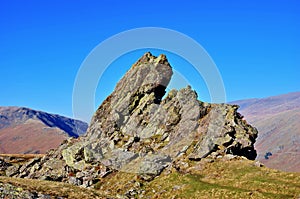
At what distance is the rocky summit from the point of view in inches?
2537

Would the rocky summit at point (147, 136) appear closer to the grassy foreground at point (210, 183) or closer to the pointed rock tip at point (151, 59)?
the pointed rock tip at point (151, 59)

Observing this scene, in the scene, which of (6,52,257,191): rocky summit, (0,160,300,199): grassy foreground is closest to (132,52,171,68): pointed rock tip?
(6,52,257,191): rocky summit

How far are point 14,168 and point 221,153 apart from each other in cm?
5207

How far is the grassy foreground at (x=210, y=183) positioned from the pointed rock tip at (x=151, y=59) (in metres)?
31.8

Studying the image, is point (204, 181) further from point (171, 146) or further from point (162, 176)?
point (171, 146)

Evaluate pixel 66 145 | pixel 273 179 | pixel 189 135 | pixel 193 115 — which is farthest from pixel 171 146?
pixel 66 145

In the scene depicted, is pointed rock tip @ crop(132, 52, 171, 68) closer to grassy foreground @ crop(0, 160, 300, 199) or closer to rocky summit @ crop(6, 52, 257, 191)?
rocky summit @ crop(6, 52, 257, 191)

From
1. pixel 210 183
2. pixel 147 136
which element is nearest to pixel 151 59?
pixel 147 136

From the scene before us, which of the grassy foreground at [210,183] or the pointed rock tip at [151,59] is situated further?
the pointed rock tip at [151,59]

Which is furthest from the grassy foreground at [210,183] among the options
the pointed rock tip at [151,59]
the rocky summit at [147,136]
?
the pointed rock tip at [151,59]

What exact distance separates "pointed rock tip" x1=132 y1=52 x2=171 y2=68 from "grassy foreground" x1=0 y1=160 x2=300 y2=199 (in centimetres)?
3176

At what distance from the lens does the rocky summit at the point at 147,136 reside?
2537 inches

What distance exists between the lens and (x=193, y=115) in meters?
73.9

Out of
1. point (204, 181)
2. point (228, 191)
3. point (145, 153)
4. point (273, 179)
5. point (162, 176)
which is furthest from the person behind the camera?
point (145, 153)
